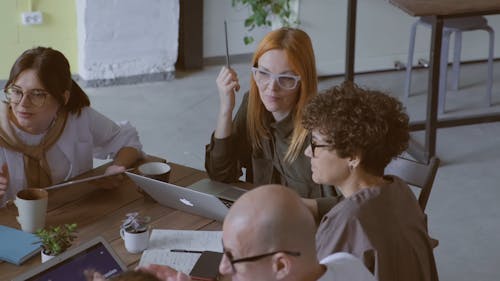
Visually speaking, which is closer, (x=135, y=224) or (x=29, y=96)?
(x=135, y=224)

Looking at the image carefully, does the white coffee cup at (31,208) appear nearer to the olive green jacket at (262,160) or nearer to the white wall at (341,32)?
the olive green jacket at (262,160)

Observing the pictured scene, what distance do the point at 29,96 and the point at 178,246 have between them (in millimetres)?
736

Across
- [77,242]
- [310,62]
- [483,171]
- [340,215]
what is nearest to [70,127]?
[77,242]

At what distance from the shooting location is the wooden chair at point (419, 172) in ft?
8.71

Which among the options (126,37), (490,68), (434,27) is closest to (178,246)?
(434,27)

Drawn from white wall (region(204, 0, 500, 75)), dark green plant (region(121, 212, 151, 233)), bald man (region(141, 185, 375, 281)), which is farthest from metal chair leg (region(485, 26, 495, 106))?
bald man (region(141, 185, 375, 281))

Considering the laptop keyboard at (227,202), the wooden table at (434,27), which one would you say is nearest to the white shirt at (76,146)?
the laptop keyboard at (227,202)

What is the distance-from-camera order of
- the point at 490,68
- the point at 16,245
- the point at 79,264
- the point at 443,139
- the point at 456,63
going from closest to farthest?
1. the point at 79,264
2. the point at 16,245
3. the point at 443,139
4. the point at 490,68
5. the point at 456,63

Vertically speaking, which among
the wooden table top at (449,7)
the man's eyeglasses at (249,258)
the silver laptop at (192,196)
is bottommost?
the silver laptop at (192,196)

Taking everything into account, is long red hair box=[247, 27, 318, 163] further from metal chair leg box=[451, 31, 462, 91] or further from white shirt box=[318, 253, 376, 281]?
metal chair leg box=[451, 31, 462, 91]

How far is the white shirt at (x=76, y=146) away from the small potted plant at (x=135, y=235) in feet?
1.72

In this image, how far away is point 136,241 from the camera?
2.30 m

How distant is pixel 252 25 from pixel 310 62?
10.9ft

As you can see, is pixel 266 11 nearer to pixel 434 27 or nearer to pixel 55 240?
pixel 434 27
